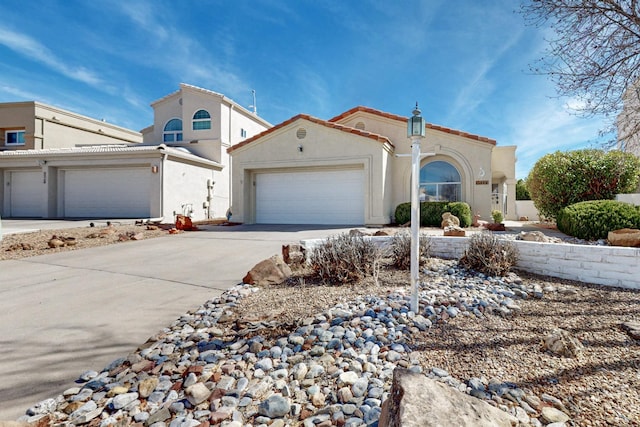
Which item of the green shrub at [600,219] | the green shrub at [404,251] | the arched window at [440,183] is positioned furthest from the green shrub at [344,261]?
the arched window at [440,183]

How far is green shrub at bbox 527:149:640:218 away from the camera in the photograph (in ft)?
32.8

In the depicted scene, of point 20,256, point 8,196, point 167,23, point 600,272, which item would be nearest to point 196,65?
point 167,23

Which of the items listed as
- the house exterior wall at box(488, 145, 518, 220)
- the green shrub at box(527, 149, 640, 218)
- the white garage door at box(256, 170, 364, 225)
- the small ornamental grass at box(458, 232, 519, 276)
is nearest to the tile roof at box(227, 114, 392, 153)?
the white garage door at box(256, 170, 364, 225)

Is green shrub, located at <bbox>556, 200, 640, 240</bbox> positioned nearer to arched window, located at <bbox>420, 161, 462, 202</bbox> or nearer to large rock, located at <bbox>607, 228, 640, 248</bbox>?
large rock, located at <bbox>607, 228, 640, 248</bbox>

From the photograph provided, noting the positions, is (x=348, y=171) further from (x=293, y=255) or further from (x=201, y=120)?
(x=201, y=120)

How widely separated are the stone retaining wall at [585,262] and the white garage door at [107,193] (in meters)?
15.6

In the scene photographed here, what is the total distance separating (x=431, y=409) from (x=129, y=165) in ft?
56.1

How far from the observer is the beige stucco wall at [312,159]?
11.8 m

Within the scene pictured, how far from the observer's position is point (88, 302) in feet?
12.1

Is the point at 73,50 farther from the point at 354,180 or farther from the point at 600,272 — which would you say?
the point at 600,272

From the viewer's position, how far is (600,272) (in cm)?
405

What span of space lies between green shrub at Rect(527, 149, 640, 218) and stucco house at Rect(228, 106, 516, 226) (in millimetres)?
1896

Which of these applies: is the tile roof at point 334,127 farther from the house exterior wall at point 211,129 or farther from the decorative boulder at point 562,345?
the decorative boulder at point 562,345

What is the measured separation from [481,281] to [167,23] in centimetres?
1214
